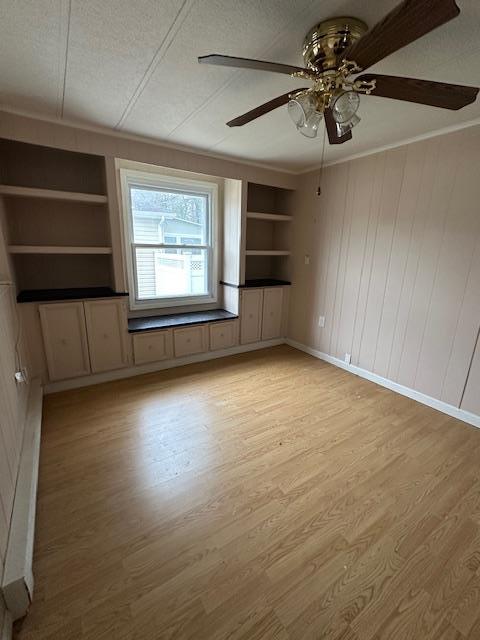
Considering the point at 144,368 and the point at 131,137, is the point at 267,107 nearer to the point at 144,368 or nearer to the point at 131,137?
the point at 131,137

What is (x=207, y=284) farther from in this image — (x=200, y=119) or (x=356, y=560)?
(x=356, y=560)

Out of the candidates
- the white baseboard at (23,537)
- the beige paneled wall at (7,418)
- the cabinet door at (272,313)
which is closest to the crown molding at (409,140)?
the cabinet door at (272,313)

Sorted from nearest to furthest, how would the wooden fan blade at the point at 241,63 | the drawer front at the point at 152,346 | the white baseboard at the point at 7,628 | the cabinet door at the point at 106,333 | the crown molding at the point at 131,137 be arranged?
the white baseboard at the point at 7,628, the wooden fan blade at the point at 241,63, the crown molding at the point at 131,137, the cabinet door at the point at 106,333, the drawer front at the point at 152,346

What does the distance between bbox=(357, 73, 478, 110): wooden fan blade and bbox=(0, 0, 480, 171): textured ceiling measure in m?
0.24

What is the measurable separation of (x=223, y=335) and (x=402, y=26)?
3.03 meters

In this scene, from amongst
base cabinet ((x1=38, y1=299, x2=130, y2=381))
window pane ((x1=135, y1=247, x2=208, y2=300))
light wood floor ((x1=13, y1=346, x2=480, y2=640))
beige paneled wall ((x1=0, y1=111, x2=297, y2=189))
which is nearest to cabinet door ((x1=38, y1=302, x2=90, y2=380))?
base cabinet ((x1=38, y1=299, x2=130, y2=381))

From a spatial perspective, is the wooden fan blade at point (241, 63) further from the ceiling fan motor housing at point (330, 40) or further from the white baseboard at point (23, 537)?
the white baseboard at point (23, 537)

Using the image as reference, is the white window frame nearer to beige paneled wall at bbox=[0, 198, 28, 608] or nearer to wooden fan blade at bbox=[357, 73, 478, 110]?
beige paneled wall at bbox=[0, 198, 28, 608]

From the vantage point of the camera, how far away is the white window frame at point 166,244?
10.1ft

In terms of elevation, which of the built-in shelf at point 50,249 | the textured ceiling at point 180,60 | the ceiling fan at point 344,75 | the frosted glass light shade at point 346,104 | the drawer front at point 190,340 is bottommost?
the drawer front at point 190,340

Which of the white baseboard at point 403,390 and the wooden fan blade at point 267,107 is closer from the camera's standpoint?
the wooden fan blade at point 267,107

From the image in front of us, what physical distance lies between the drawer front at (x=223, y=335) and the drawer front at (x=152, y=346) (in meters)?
0.55

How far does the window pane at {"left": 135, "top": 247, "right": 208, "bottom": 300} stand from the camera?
3.34 meters

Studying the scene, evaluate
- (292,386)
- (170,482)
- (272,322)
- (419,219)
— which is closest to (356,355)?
(292,386)
